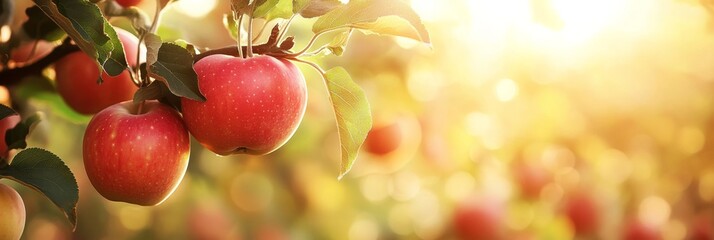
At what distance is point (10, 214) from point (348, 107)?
0.94 feet

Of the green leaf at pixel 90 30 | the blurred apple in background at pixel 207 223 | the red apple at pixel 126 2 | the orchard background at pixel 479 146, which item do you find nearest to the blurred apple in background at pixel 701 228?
the orchard background at pixel 479 146

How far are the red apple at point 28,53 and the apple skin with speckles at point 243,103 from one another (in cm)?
32

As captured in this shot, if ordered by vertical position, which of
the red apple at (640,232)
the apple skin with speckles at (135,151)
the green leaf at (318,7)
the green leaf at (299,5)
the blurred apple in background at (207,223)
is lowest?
the red apple at (640,232)

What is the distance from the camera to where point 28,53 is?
0.98 m

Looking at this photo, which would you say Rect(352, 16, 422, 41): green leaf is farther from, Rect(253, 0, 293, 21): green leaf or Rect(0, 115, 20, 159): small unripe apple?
Rect(0, 115, 20, 159): small unripe apple

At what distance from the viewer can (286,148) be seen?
2.32m

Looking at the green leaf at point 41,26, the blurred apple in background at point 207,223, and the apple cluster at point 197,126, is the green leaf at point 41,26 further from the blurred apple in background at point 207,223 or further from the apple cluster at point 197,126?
the blurred apple in background at point 207,223

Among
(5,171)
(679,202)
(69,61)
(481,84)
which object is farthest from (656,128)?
(5,171)

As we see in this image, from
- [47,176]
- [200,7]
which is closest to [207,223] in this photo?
[200,7]

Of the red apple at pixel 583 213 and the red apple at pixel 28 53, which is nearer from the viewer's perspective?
the red apple at pixel 28 53

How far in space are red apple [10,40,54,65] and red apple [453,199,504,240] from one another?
154 cm

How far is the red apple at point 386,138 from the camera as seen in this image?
2051 millimetres

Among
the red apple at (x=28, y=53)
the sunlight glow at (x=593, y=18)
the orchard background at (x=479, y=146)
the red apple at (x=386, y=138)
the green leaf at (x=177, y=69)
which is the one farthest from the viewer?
the sunlight glow at (x=593, y=18)

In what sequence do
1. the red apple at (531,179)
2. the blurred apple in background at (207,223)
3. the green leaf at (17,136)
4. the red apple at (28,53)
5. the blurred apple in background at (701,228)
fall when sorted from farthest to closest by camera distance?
the blurred apple in background at (701,228)
the red apple at (531,179)
the blurred apple in background at (207,223)
the red apple at (28,53)
the green leaf at (17,136)
